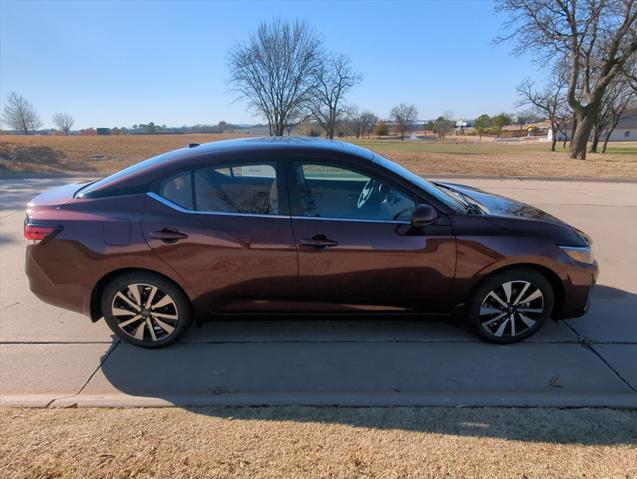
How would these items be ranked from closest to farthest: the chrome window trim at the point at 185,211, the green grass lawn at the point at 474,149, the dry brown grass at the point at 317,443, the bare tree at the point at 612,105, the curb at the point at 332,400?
the dry brown grass at the point at 317,443
the curb at the point at 332,400
the chrome window trim at the point at 185,211
the green grass lawn at the point at 474,149
the bare tree at the point at 612,105

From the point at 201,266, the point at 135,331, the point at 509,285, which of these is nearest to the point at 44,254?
the point at 135,331

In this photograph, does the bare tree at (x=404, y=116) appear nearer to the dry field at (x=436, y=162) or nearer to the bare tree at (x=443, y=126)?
the bare tree at (x=443, y=126)

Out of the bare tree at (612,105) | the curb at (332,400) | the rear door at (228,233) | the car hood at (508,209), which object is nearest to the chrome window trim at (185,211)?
the rear door at (228,233)

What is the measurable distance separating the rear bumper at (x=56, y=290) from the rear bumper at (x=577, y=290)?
3.71 meters

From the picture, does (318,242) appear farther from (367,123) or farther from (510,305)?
(367,123)

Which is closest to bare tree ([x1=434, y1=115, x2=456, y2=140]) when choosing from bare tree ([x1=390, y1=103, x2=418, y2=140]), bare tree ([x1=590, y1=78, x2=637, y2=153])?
bare tree ([x1=390, y1=103, x2=418, y2=140])

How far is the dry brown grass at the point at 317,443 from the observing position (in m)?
2.06

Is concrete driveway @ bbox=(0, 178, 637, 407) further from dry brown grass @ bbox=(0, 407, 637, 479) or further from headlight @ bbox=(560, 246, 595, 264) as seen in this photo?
headlight @ bbox=(560, 246, 595, 264)

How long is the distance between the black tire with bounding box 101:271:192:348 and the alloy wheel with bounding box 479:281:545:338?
2357mm

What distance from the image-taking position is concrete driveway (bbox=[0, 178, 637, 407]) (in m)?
2.66

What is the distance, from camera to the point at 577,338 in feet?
11.1

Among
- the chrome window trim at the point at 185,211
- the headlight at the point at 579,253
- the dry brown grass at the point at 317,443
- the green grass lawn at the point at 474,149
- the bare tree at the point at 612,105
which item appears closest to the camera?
the dry brown grass at the point at 317,443

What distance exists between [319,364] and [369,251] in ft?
3.04

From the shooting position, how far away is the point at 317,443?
2236 millimetres
